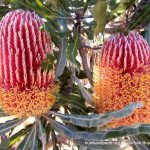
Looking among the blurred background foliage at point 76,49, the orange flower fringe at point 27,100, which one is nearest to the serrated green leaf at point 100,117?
the blurred background foliage at point 76,49

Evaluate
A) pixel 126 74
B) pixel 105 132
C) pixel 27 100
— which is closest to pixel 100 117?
pixel 105 132

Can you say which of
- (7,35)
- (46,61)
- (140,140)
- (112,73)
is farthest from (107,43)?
(140,140)

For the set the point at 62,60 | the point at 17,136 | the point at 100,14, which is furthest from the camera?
the point at 17,136

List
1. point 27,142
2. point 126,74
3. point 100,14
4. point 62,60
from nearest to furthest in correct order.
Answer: point 100,14 → point 126,74 → point 62,60 → point 27,142

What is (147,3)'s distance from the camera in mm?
1465

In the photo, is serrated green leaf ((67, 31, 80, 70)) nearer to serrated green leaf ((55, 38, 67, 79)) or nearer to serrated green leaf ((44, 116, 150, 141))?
serrated green leaf ((55, 38, 67, 79))

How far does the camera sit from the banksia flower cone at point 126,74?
4.26ft

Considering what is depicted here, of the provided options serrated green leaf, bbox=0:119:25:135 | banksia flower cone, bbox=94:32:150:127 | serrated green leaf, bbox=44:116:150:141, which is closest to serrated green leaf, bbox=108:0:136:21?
banksia flower cone, bbox=94:32:150:127

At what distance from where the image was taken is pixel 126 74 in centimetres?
130

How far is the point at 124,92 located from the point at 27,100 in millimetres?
371

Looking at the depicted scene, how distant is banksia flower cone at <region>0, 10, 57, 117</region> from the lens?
4.17 feet

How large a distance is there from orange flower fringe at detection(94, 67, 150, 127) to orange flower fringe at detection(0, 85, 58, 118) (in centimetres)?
21

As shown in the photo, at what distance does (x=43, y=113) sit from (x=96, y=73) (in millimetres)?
292

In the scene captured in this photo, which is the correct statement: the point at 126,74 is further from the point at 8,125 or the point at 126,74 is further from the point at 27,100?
the point at 8,125
